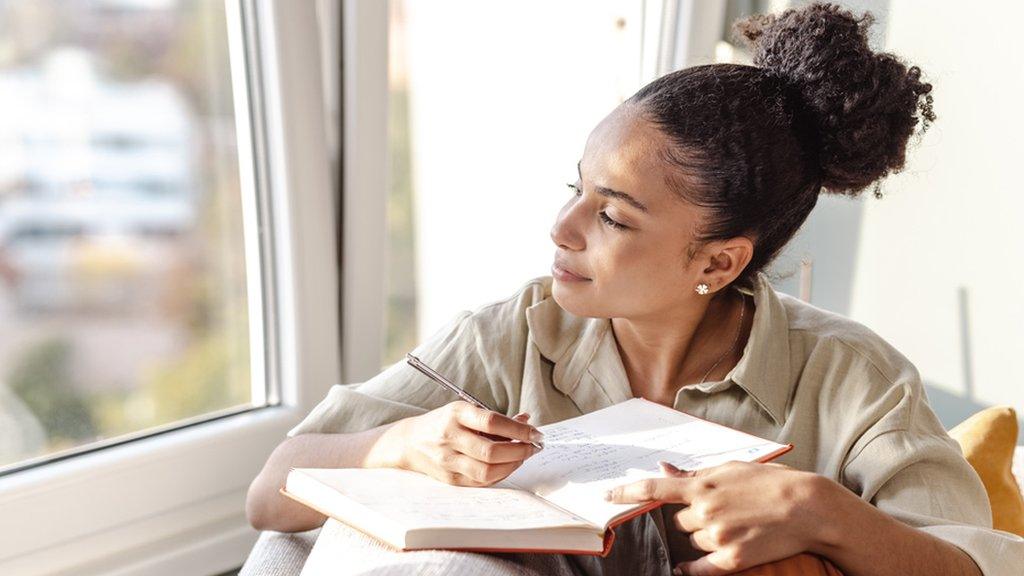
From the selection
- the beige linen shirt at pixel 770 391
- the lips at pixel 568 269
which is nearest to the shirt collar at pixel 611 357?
the beige linen shirt at pixel 770 391

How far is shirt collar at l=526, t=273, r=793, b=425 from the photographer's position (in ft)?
4.44

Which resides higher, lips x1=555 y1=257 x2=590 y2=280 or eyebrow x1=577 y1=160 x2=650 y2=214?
eyebrow x1=577 y1=160 x2=650 y2=214

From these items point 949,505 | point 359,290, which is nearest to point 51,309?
point 359,290

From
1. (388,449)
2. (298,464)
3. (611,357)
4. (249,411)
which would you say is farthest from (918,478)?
(249,411)

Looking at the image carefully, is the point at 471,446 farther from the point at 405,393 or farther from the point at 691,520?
the point at 405,393

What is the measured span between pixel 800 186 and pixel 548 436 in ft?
1.60

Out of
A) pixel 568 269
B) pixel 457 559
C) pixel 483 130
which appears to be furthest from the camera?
pixel 483 130

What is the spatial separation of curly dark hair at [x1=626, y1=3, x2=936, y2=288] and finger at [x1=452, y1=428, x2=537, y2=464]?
406 millimetres

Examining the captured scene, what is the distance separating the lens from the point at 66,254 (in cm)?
158

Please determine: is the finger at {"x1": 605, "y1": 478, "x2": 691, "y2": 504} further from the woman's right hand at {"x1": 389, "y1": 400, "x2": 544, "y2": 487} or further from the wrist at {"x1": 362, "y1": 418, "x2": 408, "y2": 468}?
the wrist at {"x1": 362, "y1": 418, "x2": 408, "y2": 468}

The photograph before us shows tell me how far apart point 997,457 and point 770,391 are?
1.24 feet

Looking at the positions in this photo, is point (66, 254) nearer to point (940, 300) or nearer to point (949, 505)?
point (949, 505)

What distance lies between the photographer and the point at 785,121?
1343 mm

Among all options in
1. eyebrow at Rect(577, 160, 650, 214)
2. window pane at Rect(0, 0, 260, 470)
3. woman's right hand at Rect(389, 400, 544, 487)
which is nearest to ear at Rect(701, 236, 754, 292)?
eyebrow at Rect(577, 160, 650, 214)
